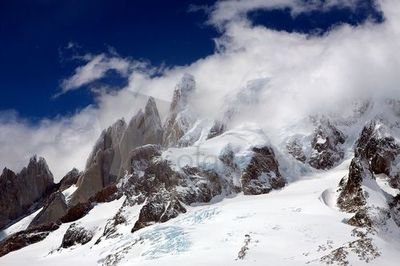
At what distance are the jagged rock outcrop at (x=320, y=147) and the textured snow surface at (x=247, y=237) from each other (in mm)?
10902

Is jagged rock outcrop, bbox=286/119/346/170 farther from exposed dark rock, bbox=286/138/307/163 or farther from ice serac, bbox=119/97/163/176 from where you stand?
ice serac, bbox=119/97/163/176

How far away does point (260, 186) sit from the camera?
407 ft

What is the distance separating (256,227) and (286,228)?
4.73 metres

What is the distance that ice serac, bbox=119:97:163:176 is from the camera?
614ft

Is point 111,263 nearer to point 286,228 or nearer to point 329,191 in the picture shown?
point 286,228

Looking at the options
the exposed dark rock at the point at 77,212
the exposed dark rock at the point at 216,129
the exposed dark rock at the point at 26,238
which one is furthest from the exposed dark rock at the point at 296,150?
the exposed dark rock at the point at 26,238

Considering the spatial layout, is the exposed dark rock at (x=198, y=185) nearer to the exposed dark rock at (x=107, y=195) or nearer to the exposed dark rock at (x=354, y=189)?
the exposed dark rock at (x=354, y=189)

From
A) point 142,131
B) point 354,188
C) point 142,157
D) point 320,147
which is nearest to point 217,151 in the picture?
point 320,147

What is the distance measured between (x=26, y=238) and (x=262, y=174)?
56.6 metres

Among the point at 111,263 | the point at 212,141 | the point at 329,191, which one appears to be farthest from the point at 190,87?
the point at 111,263

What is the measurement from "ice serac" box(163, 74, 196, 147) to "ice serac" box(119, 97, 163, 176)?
446cm

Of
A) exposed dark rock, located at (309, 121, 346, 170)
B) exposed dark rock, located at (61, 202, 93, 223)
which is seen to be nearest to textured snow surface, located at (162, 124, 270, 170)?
exposed dark rock, located at (309, 121, 346, 170)

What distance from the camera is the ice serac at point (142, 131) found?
187250 millimetres

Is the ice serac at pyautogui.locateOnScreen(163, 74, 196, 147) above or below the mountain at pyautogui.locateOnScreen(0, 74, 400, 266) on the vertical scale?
above
